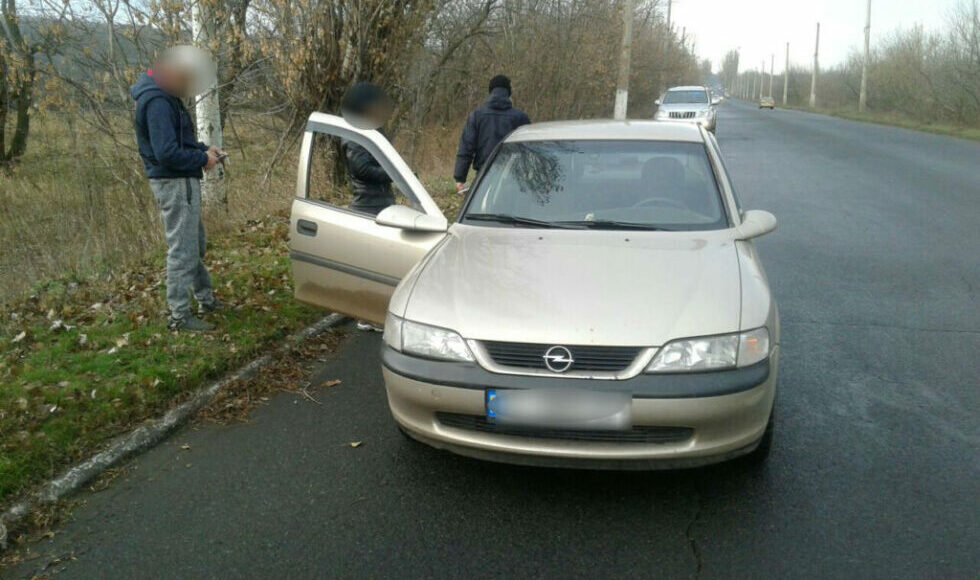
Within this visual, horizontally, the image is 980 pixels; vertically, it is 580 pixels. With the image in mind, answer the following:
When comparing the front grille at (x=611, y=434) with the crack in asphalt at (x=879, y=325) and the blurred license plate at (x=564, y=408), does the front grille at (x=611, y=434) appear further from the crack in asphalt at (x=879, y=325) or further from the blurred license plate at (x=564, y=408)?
the crack in asphalt at (x=879, y=325)

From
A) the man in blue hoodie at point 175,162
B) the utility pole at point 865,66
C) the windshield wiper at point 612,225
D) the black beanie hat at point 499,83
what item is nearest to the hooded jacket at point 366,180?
the man in blue hoodie at point 175,162

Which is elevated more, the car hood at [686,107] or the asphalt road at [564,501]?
the car hood at [686,107]

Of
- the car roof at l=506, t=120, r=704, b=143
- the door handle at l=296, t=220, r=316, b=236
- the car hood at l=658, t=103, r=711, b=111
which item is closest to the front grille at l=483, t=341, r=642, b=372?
the car roof at l=506, t=120, r=704, b=143

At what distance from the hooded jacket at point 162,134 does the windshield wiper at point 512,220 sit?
6.30ft

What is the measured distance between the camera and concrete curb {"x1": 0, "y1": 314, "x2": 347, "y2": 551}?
3.38 m

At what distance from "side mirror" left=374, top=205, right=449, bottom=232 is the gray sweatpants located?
1552mm

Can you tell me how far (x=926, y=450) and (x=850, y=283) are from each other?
3677 millimetres

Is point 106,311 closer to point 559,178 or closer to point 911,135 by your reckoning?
point 559,178

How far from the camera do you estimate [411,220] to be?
4.45m

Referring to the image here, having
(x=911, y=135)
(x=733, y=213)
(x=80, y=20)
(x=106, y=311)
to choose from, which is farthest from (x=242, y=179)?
(x=911, y=135)

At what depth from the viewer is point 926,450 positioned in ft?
12.5

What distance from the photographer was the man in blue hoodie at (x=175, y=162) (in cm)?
501

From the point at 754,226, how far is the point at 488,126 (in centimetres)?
380

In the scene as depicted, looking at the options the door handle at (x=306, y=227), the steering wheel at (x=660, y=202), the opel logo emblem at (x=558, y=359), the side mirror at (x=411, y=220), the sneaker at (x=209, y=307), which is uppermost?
the steering wheel at (x=660, y=202)
